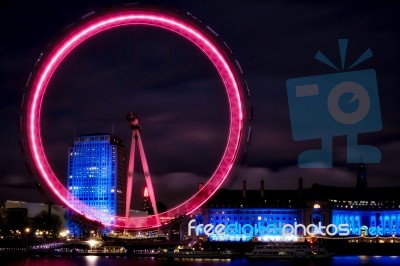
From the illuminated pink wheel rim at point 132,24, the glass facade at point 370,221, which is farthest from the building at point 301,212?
the illuminated pink wheel rim at point 132,24

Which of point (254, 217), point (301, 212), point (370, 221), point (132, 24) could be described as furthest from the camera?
point (370, 221)

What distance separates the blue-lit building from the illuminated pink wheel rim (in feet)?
269

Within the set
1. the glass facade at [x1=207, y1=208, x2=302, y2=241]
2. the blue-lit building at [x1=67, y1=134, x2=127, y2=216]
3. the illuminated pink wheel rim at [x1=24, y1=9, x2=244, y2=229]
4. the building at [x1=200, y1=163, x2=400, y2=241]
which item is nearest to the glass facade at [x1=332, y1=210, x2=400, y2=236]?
the building at [x1=200, y1=163, x2=400, y2=241]

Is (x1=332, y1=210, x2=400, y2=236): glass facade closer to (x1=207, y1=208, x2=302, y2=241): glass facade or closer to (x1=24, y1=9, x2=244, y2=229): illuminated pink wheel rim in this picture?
(x1=207, y1=208, x2=302, y2=241): glass facade

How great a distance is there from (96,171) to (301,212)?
4035 cm

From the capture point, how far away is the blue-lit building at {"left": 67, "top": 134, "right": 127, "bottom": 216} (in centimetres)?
11225

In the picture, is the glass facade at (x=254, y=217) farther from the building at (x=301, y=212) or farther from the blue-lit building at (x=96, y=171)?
the blue-lit building at (x=96, y=171)

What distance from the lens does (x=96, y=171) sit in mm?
113000

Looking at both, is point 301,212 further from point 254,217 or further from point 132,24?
point 132,24

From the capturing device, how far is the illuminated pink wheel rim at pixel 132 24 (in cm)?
3014

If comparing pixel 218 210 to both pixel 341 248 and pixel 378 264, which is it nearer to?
pixel 341 248

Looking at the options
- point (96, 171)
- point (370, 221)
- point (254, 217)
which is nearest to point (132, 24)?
point (254, 217)

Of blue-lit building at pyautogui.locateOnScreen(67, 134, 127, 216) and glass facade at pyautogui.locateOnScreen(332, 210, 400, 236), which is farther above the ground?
blue-lit building at pyautogui.locateOnScreen(67, 134, 127, 216)

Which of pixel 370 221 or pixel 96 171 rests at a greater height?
pixel 96 171
